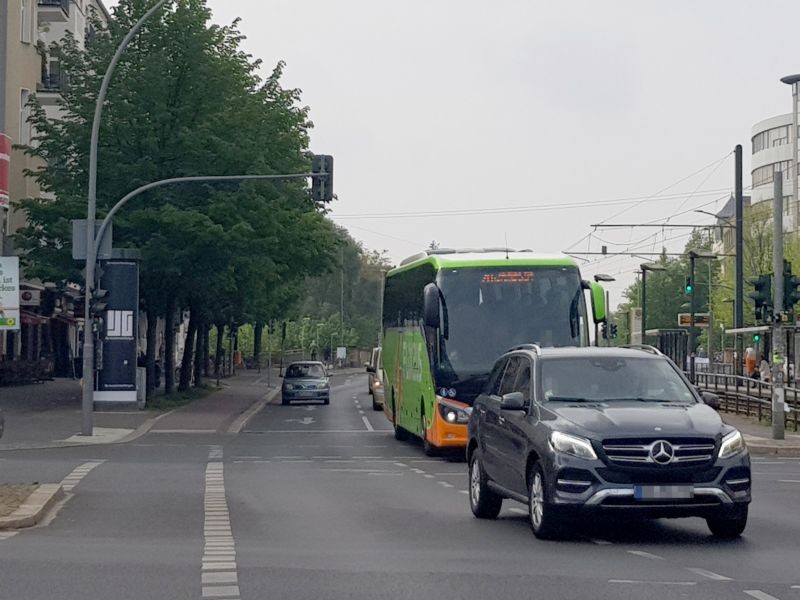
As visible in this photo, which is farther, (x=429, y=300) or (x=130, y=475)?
(x=429, y=300)

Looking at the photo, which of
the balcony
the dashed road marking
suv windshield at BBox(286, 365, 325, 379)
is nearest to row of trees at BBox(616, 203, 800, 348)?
suv windshield at BBox(286, 365, 325, 379)

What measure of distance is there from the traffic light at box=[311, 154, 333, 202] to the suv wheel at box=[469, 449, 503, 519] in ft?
59.1

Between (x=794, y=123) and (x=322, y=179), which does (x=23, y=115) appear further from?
(x=794, y=123)

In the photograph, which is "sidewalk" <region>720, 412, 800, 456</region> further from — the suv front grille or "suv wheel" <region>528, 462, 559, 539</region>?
the suv front grille

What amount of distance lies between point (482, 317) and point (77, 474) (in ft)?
22.9

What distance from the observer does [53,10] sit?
208ft

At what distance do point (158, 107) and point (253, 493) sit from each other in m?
26.2

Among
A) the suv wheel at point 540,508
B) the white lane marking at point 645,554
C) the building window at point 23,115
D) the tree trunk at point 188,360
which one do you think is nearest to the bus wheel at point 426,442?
the suv wheel at point 540,508

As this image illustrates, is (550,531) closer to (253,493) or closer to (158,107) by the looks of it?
(253,493)

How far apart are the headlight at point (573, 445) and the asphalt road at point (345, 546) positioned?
793 mm

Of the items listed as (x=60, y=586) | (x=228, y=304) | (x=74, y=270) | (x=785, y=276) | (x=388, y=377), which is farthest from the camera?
(x=228, y=304)

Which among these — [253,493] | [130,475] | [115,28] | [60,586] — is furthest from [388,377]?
[60,586]

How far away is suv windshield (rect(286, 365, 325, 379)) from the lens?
56.1 m

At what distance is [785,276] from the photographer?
30.5 metres
